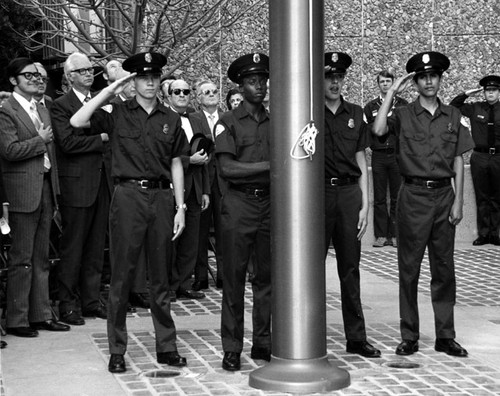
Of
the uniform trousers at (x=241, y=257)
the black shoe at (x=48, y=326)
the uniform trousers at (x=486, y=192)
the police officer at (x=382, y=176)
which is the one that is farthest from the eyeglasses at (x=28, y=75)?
the uniform trousers at (x=486, y=192)

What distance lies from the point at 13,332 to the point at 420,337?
3326 millimetres

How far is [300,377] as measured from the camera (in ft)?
25.8

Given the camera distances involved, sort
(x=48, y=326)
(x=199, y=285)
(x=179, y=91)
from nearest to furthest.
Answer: (x=48, y=326), (x=179, y=91), (x=199, y=285)

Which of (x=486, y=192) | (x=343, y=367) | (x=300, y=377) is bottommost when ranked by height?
(x=343, y=367)

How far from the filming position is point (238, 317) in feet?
28.5

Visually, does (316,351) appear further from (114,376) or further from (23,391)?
(23,391)

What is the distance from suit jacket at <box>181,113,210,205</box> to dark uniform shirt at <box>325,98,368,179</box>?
2.58m

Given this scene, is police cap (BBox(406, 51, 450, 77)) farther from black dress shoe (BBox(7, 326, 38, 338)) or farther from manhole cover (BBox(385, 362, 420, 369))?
black dress shoe (BBox(7, 326, 38, 338))

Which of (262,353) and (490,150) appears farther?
(490,150)

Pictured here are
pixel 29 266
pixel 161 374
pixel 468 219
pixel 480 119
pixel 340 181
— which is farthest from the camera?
pixel 468 219

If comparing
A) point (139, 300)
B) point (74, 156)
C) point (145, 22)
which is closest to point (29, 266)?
point (74, 156)

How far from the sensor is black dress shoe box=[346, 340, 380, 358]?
8961mm

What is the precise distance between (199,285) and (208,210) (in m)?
0.77

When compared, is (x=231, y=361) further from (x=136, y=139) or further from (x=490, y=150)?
(x=490, y=150)
